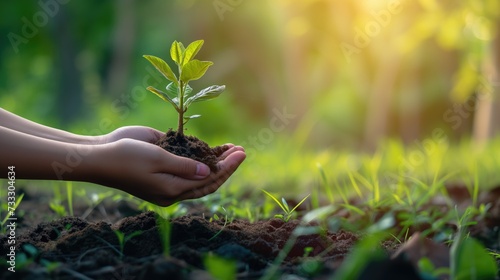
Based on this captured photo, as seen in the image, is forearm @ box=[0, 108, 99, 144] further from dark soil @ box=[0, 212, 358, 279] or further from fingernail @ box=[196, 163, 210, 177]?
fingernail @ box=[196, 163, 210, 177]

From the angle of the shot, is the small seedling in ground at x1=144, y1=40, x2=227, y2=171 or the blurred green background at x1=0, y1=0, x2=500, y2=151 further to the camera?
the blurred green background at x1=0, y1=0, x2=500, y2=151

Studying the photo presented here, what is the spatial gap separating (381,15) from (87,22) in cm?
1106

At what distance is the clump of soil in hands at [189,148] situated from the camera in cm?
206

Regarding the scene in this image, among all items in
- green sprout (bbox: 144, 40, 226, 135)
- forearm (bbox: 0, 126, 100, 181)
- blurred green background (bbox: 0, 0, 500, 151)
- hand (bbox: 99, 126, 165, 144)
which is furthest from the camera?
blurred green background (bbox: 0, 0, 500, 151)

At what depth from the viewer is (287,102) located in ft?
65.4

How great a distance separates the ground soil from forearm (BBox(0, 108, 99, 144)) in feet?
1.07

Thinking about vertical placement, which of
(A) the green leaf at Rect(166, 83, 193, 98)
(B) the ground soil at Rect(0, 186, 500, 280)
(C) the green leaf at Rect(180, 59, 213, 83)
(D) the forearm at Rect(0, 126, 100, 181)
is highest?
(C) the green leaf at Rect(180, 59, 213, 83)

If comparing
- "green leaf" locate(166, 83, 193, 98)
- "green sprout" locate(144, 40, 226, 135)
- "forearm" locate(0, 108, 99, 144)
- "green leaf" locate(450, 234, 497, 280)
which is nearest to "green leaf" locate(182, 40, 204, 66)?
"green sprout" locate(144, 40, 226, 135)

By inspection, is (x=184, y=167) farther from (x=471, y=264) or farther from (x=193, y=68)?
(x=471, y=264)

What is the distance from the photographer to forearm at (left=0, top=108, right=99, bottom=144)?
2.23 meters

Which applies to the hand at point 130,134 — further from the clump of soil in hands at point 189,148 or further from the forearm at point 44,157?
the forearm at point 44,157

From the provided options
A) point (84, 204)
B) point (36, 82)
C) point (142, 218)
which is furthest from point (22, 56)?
point (142, 218)

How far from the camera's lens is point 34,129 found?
227 centimetres

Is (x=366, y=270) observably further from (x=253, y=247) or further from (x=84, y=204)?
(x=84, y=204)
